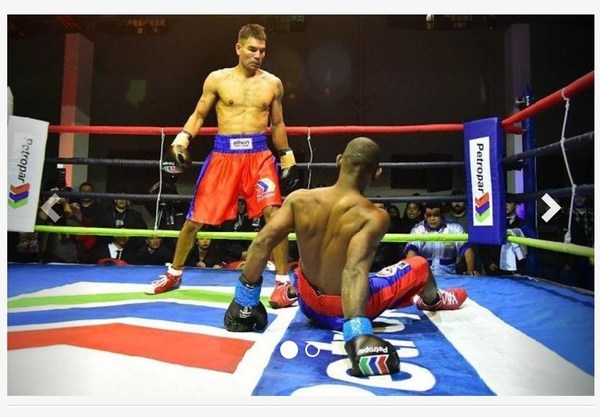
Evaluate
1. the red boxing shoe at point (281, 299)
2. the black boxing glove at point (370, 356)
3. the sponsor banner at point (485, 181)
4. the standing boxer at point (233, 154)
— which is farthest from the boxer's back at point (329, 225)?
the sponsor banner at point (485, 181)

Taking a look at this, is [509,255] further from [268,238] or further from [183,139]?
[183,139]

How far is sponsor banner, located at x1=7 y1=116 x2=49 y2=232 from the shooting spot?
2.44 metres

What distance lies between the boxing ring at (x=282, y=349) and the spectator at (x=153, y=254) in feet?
3.48

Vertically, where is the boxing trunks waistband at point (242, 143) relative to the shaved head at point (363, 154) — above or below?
above

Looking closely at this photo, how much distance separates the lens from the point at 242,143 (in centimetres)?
215

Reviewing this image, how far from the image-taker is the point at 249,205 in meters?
2.20

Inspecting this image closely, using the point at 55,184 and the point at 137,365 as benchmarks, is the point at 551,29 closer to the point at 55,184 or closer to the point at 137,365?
the point at 137,365

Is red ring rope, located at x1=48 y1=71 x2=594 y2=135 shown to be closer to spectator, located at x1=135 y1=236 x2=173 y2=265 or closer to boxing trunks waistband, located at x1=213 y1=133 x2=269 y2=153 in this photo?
boxing trunks waistband, located at x1=213 y1=133 x2=269 y2=153

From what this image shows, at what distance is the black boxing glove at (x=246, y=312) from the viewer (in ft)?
4.57

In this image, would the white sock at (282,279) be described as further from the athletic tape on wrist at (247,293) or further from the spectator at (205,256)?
the spectator at (205,256)

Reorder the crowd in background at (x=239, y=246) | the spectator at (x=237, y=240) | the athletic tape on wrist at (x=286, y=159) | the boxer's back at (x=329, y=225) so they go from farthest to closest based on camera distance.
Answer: the spectator at (x=237, y=240) → the crowd in background at (x=239, y=246) → the athletic tape on wrist at (x=286, y=159) → the boxer's back at (x=329, y=225)

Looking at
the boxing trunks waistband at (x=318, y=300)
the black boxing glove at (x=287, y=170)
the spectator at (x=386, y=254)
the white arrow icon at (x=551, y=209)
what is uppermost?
the black boxing glove at (x=287, y=170)
